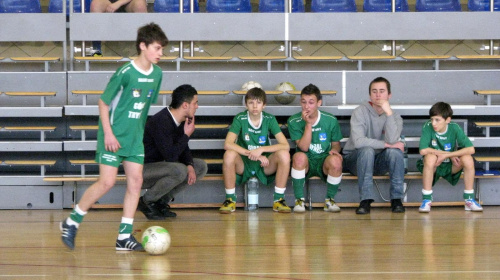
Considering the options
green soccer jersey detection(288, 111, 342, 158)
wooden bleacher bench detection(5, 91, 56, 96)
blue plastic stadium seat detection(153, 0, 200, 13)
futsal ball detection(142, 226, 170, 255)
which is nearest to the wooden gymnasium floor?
futsal ball detection(142, 226, 170, 255)

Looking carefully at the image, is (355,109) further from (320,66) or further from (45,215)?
(45,215)

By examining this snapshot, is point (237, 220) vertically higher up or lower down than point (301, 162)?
lower down

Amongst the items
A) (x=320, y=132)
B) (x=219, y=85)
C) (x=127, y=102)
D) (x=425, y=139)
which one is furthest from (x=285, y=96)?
(x=127, y=102)

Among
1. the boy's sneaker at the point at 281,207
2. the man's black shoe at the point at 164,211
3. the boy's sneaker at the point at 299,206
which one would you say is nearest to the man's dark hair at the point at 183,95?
the man's black shoe at the point at 164,211

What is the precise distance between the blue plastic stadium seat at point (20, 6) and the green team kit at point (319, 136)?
3739mm

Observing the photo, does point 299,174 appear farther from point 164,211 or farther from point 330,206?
point 164,211

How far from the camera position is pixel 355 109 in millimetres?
7586

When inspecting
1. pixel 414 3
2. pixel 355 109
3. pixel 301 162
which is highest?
pixel 414 3

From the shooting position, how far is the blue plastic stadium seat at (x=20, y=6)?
9.24m

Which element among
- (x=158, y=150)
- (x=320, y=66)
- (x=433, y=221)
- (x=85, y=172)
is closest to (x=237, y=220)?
(x=158, y=150)

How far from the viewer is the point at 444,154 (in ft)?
24.1

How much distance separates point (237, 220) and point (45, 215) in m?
1.93

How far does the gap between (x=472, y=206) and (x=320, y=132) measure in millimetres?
1662

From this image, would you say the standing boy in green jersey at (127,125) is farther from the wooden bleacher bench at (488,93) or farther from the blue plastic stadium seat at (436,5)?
the blue plastic stadium seat at (436,5)
